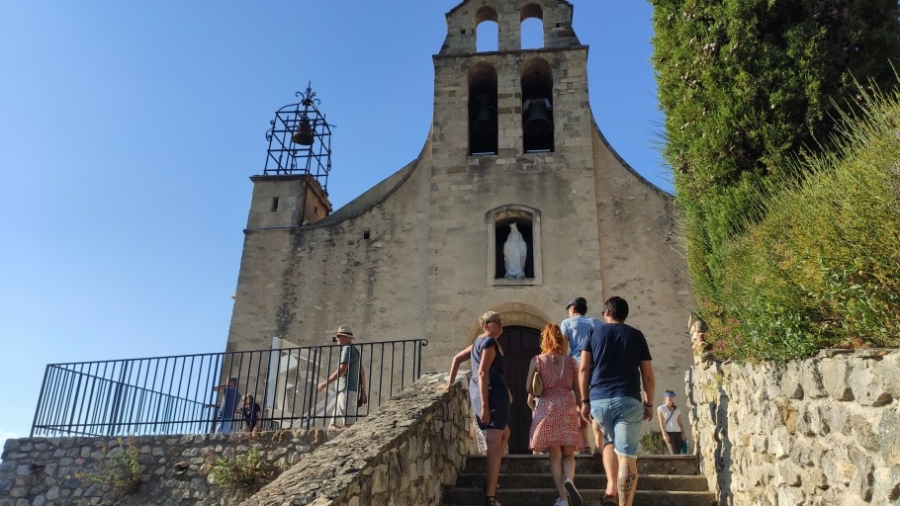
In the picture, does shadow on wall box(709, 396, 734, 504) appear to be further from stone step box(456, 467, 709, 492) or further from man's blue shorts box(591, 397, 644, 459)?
man's blue shorts box(591, 397, 644, 459)

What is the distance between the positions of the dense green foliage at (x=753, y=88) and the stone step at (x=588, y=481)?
1.54 meters

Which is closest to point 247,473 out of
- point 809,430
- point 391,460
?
point 391,460

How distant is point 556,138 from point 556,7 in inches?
114

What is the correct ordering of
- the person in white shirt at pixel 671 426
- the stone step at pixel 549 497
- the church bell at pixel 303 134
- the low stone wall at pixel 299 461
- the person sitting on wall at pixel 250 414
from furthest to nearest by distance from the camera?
the church bell at pixel 303 134 < the person in white shirt at pixel 671 426 < the person sitting on wall at pixel 250 414 < the stone step at pixel 549 497 < the low stone wall at pixel 299 461

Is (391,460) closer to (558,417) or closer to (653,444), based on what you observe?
(558,417)

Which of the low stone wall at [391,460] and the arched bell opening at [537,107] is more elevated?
the arched bell opening at [537,107]

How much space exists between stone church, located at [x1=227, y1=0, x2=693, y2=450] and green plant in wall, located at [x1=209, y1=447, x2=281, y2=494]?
3.52 m

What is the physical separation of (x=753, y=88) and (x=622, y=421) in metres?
3.09

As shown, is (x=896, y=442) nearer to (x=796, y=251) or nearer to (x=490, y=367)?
(x=796, y=251)

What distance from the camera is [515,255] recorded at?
11.1 meters

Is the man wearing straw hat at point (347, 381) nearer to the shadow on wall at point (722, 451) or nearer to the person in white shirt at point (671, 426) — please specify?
the person in white shirt at point (671, 426)

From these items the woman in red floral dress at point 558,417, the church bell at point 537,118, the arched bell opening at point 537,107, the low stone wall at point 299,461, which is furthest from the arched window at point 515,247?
the woman in red floral dress at point 558,417

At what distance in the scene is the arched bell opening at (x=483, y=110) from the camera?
41.0 feet

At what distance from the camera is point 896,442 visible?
2623mm
